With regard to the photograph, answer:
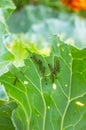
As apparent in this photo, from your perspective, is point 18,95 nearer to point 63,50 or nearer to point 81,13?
point 63,50

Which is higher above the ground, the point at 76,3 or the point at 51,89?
the point at 51,89

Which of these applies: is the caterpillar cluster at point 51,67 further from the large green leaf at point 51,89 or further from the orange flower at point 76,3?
the orange flower at point 76,3

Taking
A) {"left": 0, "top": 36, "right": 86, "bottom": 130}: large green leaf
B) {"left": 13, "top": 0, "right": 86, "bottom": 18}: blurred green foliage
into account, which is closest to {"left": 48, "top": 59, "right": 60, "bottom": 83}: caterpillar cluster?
{"left": 0, "top": 36, "right": 86, "bottom": 130}: large green leaf

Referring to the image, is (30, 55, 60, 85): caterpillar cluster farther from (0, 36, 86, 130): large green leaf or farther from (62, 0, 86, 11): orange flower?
(62, 0, 86, 11): orange flower

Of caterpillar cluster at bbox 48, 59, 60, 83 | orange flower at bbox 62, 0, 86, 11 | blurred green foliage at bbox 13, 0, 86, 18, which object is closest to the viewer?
caterpillar cluster at bbox 48, 59, 60, 83

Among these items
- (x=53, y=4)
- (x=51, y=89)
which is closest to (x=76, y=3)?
(x=53, y=4)

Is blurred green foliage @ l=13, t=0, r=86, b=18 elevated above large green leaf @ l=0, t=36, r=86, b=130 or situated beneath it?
situated beneath

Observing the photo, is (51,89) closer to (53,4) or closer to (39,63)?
(39,63)

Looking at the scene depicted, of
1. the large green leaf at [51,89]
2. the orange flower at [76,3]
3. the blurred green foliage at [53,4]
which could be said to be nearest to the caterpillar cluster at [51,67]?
the large green leaf at [51,89]
